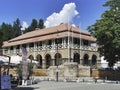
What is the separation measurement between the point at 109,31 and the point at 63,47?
20.2 metres

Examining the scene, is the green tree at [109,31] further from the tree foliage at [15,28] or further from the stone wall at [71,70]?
the tree foliage at [15,28]

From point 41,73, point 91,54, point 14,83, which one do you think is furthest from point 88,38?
point 14,83

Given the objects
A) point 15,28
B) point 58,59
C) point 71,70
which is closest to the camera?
point 71,70

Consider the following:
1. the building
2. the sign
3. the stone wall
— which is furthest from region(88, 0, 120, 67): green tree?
the sign

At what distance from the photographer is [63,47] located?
62875mm

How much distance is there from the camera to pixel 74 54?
6331cm

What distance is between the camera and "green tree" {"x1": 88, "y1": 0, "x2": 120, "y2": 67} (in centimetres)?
4312

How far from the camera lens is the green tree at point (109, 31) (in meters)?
43.1

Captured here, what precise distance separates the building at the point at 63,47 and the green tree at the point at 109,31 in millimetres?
13784

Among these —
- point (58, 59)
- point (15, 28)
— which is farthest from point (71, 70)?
point (15, 28)

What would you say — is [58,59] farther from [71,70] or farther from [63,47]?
[71,70]

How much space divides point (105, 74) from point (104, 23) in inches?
390

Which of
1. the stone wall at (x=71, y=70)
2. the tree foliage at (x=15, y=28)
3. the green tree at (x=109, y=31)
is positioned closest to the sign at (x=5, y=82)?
the green tree at (x=109, y=31)

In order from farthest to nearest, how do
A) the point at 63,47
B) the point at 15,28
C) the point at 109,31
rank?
the point at 15,28, the point at 63,47, the point at 109,31
